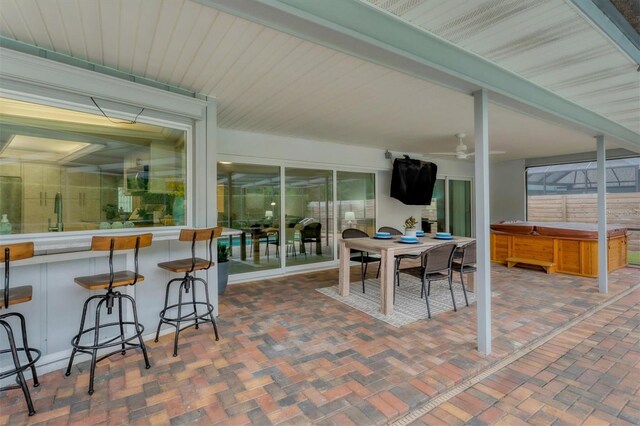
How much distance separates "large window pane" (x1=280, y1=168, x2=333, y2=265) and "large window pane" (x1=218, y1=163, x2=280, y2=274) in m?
0.22

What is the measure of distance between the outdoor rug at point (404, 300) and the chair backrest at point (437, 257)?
515 mm

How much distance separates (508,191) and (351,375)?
775 cm

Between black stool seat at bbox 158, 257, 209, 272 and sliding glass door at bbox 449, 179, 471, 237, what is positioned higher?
sliding glass door at bbox 449, 179, 471, 237

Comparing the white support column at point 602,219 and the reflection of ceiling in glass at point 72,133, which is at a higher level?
the reflection of ceiling in glass at point 72,133

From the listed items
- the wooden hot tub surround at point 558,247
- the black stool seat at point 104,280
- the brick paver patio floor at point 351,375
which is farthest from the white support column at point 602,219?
the black stool seat at point 104,280

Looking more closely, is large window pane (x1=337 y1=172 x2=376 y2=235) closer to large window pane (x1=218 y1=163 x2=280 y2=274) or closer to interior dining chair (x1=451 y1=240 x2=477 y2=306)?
large window pane (x1=218 y1=163 x2=280 y2=274)

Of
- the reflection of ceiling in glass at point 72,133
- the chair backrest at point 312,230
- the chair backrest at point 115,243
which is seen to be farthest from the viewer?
the chair backrest at point 312,230

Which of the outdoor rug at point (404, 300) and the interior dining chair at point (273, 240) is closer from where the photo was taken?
the outdoor rug at point (404, 300)

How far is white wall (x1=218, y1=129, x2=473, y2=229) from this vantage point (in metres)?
4.86

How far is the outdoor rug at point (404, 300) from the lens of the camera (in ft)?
11.1

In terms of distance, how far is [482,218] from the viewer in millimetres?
2531

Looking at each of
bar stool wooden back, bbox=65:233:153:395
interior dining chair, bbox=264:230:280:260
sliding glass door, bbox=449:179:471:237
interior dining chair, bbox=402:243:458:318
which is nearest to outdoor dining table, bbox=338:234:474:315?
interior dining chair, bbox=402:243:458:318

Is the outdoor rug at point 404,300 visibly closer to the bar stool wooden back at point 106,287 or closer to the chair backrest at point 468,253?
the chair backrest at point 468,253

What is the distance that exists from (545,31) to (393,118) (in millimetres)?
2190
